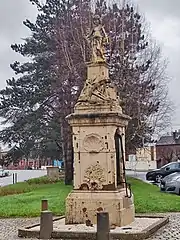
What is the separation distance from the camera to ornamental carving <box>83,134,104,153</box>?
13883mm

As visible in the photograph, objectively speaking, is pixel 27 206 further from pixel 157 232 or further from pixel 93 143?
pixel 157 232

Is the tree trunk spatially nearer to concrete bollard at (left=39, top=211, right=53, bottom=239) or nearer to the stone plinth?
the stone plinth

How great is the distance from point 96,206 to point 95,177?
0.72m

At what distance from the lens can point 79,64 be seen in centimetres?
3356

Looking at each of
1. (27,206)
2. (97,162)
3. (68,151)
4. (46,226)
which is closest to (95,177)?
(97,162)

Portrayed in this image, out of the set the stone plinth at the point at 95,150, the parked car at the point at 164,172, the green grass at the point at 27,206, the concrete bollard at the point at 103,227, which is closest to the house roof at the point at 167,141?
the parked car at the point at 164,172

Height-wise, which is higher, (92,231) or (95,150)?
(95,150)

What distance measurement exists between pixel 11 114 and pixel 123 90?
49.3ft

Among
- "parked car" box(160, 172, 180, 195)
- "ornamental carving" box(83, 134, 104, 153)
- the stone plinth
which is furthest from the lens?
"parked car" box(160, 172, 180, 195)

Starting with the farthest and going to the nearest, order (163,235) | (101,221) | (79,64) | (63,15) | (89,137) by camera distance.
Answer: (63,15) → (79,64) → (89,137) → (163,235) → (101,221)

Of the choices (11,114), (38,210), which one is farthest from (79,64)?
(38,210)

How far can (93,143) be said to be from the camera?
14.0 metres

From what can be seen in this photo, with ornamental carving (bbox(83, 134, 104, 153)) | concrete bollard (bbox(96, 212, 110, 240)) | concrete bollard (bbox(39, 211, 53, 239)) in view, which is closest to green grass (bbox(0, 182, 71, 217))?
ornamental carving (bbox(83, 134, 104, 153))

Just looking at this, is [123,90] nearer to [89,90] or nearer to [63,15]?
[63,15]
